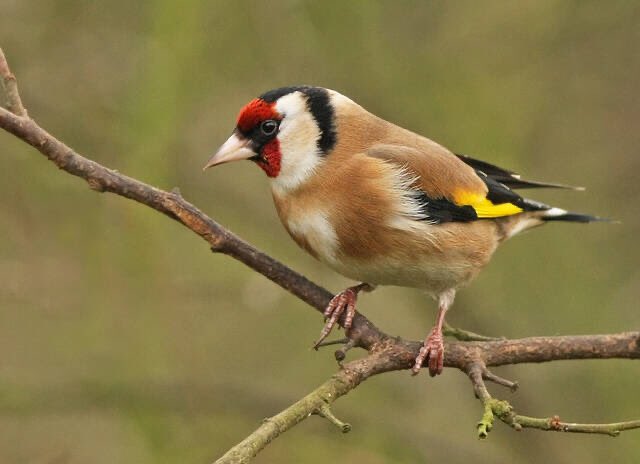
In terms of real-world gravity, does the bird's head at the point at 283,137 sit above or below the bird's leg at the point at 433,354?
above

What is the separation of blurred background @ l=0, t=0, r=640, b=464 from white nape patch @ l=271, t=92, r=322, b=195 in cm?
59

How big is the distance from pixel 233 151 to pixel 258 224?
1748mm

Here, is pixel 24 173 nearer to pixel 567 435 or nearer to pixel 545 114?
pixel 545 114

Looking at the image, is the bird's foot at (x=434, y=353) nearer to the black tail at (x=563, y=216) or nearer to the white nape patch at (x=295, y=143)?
the white nape patch at (x=295, y=143)

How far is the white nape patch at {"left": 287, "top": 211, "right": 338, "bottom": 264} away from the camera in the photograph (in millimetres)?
4312

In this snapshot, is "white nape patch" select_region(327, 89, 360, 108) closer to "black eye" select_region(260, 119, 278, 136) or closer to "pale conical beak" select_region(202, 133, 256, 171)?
"black eye" select_region(260, 119, 278, 136)

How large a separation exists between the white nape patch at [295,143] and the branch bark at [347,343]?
712 millimetres

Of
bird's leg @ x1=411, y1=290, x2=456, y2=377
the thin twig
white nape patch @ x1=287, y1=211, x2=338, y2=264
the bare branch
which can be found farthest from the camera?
white nape patch @ x1=287, y1=211, x2=338, y2=264

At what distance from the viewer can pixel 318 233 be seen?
433cm

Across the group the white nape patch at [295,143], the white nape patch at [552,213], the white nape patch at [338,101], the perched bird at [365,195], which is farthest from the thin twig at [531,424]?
the white nape patch at [552,213]

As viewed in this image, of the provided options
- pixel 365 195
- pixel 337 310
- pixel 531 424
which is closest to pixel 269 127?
pixel 365 195

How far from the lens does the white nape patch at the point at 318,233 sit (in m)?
4.31

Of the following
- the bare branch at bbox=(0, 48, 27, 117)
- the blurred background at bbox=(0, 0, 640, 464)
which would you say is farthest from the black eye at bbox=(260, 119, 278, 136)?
the bare branch at bbox=(0, 48, 27, 117)

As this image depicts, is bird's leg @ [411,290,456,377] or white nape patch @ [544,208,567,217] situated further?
white nape patch @ [544,208,567,217]
